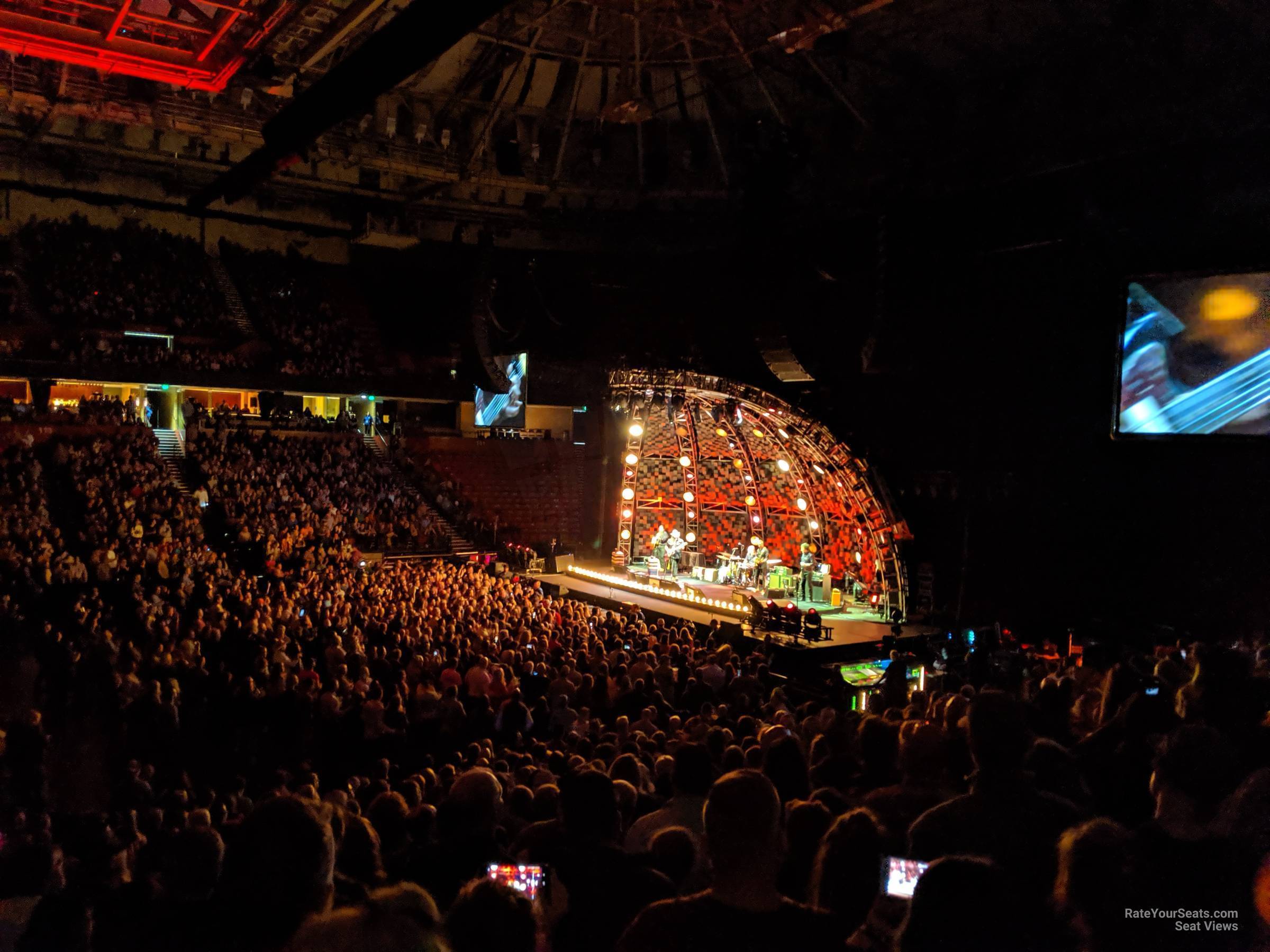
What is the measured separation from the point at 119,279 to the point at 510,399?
1102cm

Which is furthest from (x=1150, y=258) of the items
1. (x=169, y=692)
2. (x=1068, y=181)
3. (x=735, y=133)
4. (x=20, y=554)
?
(x=20, y=554)

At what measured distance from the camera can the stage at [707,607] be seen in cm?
1465

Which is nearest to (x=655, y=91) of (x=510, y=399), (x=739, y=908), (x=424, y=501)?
(x=510, y=399)

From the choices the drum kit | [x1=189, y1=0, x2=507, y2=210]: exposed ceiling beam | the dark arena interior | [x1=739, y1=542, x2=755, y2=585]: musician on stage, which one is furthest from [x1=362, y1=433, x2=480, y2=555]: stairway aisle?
[x1=189, y1=0, x2=507, y2=210]: exposed ceiling beam

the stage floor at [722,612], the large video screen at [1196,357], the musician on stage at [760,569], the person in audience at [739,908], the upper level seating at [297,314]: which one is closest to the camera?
the person in audience at [739,908]

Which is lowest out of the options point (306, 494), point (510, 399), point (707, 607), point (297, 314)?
point (707, 607)

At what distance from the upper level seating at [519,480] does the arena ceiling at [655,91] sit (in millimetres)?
7143

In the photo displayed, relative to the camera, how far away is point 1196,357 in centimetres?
1141

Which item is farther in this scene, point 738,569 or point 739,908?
point 738,569

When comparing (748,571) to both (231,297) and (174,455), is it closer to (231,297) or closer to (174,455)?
(174,455)

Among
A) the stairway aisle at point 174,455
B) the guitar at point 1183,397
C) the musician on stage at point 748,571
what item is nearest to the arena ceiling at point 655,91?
the guitar at point 1183,397

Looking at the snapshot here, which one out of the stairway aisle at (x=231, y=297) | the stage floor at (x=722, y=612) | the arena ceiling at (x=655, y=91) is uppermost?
the arena ceiling at (x=655, y=91)

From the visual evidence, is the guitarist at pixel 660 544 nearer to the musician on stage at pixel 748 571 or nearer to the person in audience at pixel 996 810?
the musician on stage at pixel 748 571

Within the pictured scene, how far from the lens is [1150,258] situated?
1273 centimetres
